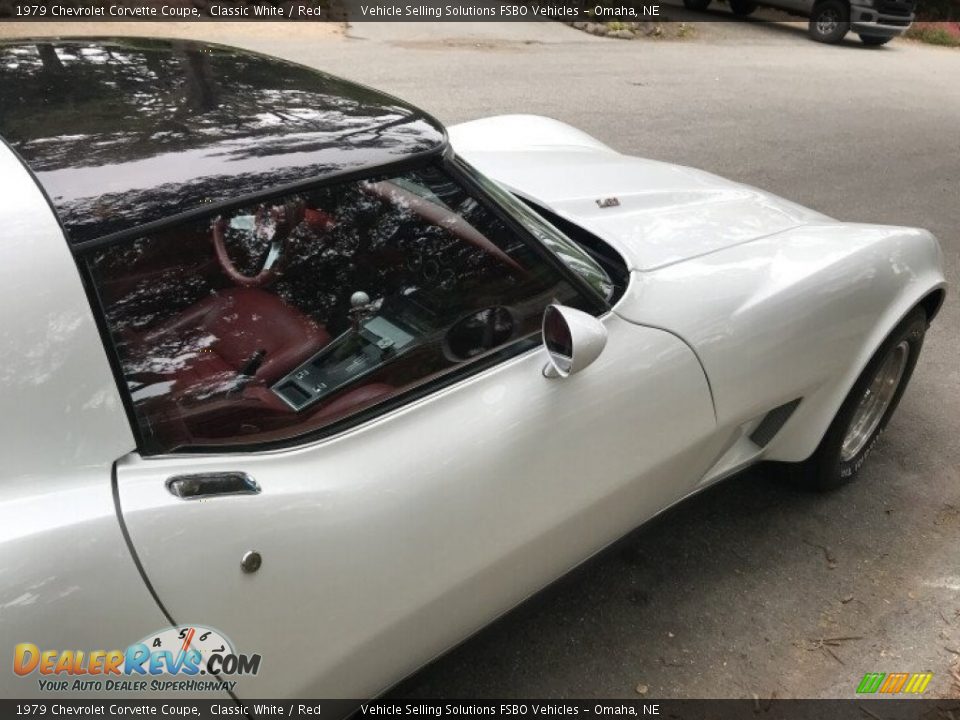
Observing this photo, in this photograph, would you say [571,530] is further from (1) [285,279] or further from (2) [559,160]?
(2) [559,160]

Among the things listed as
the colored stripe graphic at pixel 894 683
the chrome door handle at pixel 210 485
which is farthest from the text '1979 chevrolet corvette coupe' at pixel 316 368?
the colored stripe graphic at pixel 894 683

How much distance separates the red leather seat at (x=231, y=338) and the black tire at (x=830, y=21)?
15423mm

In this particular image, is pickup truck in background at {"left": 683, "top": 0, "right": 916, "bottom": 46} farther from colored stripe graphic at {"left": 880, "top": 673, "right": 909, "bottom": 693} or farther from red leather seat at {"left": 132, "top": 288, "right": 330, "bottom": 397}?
red leather seat at {"left": 132, "top": 288, "right": 330, "bottom": 397}

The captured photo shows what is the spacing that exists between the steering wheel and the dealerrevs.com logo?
700mm

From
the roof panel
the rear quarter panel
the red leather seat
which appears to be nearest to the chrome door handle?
the red leather seat

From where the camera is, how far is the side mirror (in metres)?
1.64

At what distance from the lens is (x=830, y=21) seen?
14.2 metres

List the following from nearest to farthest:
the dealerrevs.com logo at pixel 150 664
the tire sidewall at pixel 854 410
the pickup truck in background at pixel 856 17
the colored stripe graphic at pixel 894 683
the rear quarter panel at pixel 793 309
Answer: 1. the dealerrevs.com logo at pixel 150 664
2. the rear quarter panel at pixel 793 309
3. the colored stripe graphic at pixel 894 683
4. the tire sidewall at pixel 854 410
5. the pickup truck in background at pixel 856 17

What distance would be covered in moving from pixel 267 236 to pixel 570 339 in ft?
2.23

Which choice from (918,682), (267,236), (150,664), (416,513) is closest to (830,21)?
→ (918,682)

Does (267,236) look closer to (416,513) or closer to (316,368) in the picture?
(316,368)

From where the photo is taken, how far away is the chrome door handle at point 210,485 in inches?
50.8

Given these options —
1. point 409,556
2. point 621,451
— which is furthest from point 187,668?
point 621,451

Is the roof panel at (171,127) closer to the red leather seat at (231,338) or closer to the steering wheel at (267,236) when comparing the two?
the steering wheel at (267,236)
